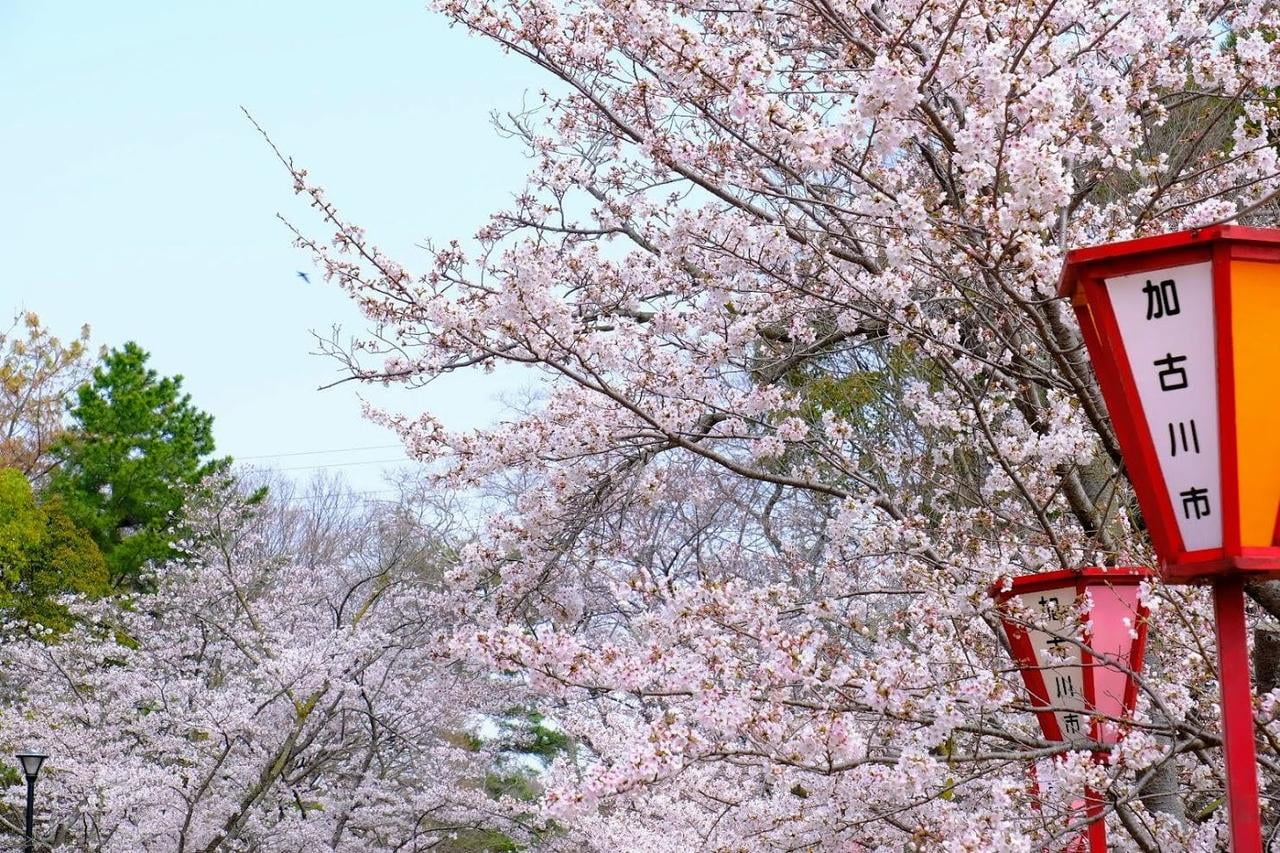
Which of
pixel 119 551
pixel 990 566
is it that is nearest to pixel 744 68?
pixel 990 566

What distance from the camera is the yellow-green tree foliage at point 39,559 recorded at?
699 inches

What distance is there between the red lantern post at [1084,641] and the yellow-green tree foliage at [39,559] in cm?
1603

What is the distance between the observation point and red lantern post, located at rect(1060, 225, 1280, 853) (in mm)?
1938

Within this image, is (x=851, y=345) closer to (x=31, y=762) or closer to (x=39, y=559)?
(x=31, y=762)

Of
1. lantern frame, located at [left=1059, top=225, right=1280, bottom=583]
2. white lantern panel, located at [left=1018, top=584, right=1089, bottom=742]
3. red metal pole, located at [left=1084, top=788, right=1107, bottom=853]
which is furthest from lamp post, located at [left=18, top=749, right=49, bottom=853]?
lantern frame, located at [left=1059, top=225, right=1280, bottom=583]

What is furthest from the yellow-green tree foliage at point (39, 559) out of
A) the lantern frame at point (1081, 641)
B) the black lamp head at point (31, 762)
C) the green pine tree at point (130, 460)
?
the lantern frame at point (1081, 641)

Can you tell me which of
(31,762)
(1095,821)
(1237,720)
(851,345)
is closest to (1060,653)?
(1095,821)

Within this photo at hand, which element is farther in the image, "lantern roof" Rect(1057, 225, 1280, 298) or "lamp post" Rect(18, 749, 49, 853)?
"lamp post" Rect(18, 749, 49, 853)

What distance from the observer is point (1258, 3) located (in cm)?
485

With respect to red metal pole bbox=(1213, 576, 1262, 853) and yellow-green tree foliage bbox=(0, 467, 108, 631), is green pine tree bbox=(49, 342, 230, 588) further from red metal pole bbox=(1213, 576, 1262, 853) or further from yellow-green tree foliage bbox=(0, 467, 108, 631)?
red metal pole bbox=(1213, 576, 1262, 853)

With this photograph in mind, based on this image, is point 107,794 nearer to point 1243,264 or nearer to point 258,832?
point 258,832

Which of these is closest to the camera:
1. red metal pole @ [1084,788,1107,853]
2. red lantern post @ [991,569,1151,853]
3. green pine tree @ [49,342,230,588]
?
red metal pole @ [1084,788,1107,853]

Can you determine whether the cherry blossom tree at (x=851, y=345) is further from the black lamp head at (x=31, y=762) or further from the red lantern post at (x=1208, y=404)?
the black lamp head at (x=31, y=762)

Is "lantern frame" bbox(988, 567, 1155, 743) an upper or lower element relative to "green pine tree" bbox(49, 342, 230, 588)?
lower
